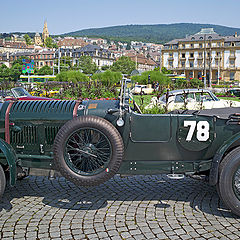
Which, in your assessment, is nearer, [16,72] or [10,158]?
[10,158]

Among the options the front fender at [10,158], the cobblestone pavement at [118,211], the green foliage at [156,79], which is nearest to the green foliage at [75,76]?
the green foliage at [156,79]

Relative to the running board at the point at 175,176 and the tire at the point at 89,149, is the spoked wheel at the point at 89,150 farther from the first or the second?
the running board at the point at 175,176

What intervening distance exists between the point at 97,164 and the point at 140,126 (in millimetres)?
772

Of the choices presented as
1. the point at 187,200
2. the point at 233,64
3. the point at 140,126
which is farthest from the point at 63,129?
the point at 233,64

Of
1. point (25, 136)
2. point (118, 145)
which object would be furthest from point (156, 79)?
point (118, 145)

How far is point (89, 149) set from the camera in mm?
4098

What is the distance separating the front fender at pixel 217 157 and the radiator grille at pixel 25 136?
2481 millimetres

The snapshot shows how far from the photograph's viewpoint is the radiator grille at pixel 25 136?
14.5 feet

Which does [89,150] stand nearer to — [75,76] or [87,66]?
[75,76]

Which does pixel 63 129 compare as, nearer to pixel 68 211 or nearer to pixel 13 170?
pixel 13 170

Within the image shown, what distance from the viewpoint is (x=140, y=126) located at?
4105 millimetres

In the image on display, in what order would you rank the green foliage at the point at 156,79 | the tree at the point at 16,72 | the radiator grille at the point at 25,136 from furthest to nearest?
the tree at the point at 16,72, the green foliage at the point at 156,79, the radiator grille at the point at 25,136

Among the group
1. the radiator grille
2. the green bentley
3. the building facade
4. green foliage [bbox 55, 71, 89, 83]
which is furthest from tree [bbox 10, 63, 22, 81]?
the green bentley

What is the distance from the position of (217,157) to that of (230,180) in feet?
1.11
